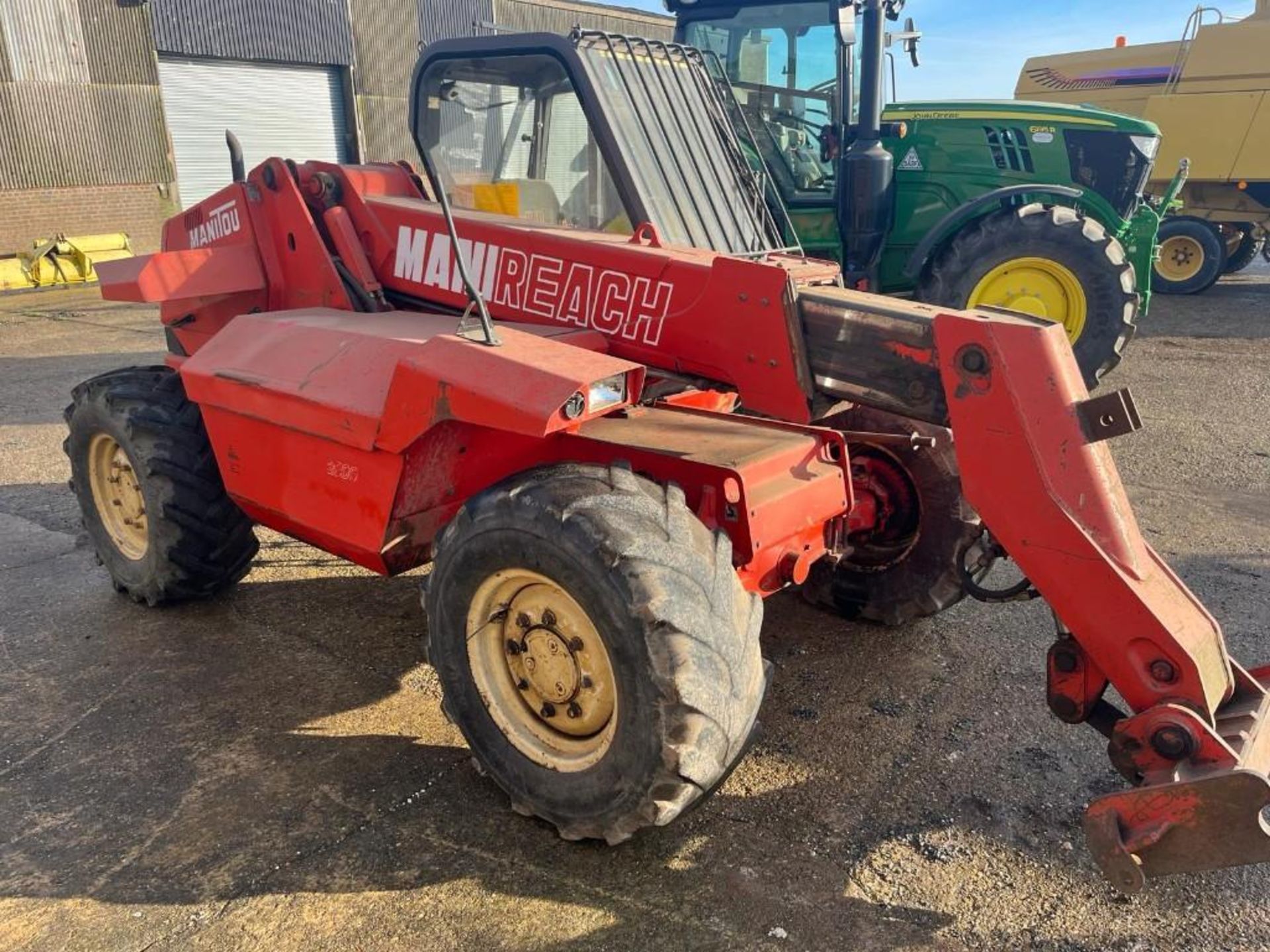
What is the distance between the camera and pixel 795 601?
173 inches

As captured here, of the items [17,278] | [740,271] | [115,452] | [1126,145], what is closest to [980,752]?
[740,271]

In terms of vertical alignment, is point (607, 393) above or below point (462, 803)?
above

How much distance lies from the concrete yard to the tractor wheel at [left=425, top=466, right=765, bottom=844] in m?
0.25

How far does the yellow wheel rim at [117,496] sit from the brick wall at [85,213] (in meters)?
13.8

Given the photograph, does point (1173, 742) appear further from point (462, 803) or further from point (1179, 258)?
point (1179, 258)

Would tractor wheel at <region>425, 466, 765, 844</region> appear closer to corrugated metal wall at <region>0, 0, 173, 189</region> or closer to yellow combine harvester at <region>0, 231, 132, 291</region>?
yellow combine harvester at <region>0, 231, 132, 291</region>

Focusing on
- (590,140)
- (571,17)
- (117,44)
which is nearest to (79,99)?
(117,44)

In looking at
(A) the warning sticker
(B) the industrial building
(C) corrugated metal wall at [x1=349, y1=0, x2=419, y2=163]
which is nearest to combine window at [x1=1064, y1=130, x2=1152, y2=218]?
(A) the warning sticker

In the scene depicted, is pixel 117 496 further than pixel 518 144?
Yes

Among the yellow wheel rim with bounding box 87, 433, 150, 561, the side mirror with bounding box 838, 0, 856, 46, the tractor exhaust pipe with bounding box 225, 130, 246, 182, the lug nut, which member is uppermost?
the side mirror with bounding box 838, 0, 856, 46

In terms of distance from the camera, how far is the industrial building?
16703 mm

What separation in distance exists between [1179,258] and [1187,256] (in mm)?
106

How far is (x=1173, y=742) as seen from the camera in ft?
7.79

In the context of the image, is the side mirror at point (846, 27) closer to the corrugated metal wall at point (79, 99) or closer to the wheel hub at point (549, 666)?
the wheel hub at point (549, 666)
